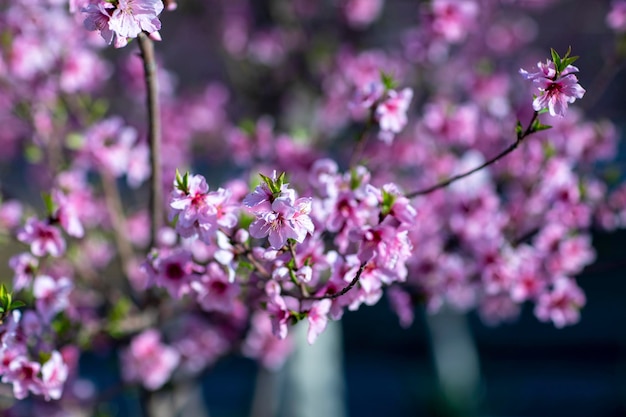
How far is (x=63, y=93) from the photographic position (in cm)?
321

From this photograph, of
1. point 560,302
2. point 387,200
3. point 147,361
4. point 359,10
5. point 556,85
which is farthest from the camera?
point 359,10

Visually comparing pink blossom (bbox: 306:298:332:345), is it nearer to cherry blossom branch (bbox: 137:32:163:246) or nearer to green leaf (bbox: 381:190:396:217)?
green leaf (bbox: 381:190:396:217)

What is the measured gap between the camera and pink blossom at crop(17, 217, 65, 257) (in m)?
2.23

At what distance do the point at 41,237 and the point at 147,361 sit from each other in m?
0.96

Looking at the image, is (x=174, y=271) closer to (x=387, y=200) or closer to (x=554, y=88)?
(x=387, y=200)

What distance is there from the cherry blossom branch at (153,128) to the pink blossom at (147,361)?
70 cm

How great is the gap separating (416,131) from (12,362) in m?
2.40

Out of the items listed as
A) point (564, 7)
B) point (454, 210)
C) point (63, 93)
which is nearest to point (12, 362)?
point (63, 93)

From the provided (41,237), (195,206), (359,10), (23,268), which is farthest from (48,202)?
(359,10)

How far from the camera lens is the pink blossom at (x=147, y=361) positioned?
298 cm

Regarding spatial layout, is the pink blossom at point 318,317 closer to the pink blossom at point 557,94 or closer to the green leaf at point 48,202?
the pink blossom at point 557,94

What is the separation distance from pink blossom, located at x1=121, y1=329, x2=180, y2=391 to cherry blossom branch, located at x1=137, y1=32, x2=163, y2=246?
0.70m

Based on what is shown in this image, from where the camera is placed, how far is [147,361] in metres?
3.00

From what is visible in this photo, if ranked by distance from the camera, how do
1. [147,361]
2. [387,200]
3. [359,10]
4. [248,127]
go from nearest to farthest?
[387,200] < [147,361] < [248,127] < [359,10]
